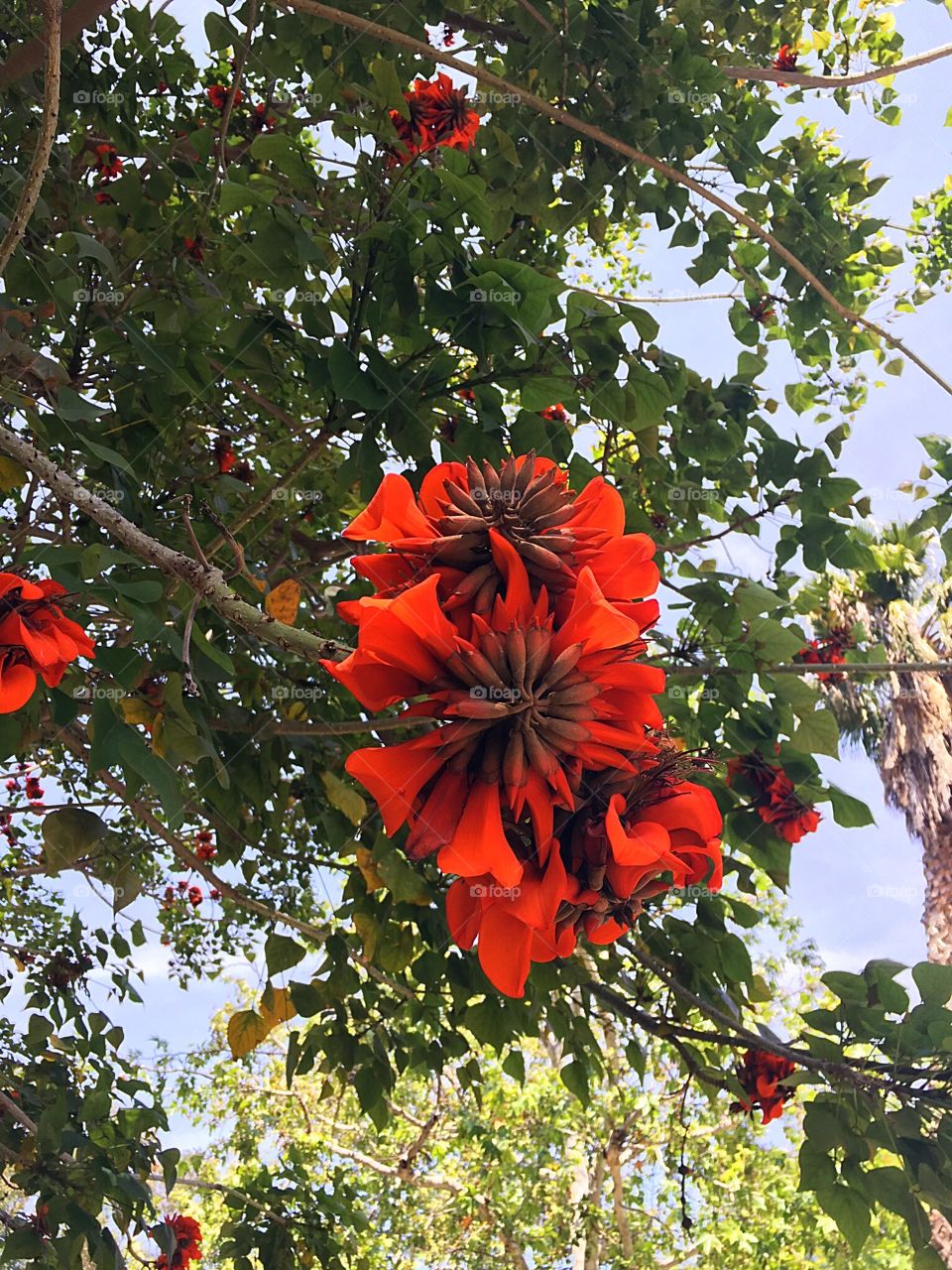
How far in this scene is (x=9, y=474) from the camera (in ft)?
5.83

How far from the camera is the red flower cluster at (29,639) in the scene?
0.84 meters

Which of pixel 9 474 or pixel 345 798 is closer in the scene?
pixel 9 474

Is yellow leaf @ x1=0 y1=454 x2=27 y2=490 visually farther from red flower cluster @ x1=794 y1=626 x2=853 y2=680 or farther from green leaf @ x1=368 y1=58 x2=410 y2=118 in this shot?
red flower cluster @ x1=794 y1=626 x2=853 y2=680

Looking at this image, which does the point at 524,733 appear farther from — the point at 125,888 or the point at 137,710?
the point at 125,888

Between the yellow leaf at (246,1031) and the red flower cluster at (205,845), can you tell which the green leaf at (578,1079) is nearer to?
the yellow leaf at (246,1031)

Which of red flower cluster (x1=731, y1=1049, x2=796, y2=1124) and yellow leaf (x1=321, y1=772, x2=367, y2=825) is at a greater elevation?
yellow leaf (x1=321, y1=772, x2=367, y2=825)

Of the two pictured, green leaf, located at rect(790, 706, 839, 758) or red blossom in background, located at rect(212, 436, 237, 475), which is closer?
green leaf, located at rect(790, 706, 839, 758)

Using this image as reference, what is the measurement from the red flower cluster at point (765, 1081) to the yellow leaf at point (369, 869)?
0.86 metres

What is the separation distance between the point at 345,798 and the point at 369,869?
0.50 ft

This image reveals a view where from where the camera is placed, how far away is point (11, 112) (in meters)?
2.27

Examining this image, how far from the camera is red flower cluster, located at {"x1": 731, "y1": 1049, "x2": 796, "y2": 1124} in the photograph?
6.55ft

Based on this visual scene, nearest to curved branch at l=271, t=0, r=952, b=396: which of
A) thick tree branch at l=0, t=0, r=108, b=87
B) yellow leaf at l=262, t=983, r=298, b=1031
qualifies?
thick tree branch at l=0, t=0, r=108, b=87

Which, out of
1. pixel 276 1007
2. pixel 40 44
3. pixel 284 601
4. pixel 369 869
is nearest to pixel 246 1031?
pixel 276 1007

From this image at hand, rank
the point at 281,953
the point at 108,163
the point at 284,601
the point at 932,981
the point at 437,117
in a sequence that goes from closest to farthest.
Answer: the point at 932,981, the point at 284,601, the point at 281,953, the point at 437,117, the point at 108,163
